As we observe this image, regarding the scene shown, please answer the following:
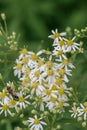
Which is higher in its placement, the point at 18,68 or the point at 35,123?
the point at 18,68

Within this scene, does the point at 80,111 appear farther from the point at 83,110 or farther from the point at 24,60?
the point at 24,60

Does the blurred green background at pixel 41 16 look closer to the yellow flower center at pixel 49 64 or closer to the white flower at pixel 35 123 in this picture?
the yellow flower center at pixel 49 64

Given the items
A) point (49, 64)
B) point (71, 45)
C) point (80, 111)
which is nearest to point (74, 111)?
point (80, 111)

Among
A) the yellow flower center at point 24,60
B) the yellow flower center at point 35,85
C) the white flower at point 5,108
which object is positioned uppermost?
the yellow flower center at point 24,60

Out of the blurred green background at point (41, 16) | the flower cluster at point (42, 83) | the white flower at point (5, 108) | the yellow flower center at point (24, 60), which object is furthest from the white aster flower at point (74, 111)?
the blurred green background at point (41, 16)

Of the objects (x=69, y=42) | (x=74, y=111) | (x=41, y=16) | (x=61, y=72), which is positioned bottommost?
(x=74, y=111)

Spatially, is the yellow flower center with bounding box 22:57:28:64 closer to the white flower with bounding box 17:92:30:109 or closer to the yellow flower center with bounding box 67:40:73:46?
the white flower with bounding box 17:92:30:109

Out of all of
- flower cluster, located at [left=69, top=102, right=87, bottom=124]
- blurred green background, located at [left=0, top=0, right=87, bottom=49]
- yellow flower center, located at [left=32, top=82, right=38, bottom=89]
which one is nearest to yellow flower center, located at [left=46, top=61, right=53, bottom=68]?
yellow flower center, located at [left=32, top=82, right=38, bottom=89]

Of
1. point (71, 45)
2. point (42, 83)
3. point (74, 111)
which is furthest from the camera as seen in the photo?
point (71, 45)
